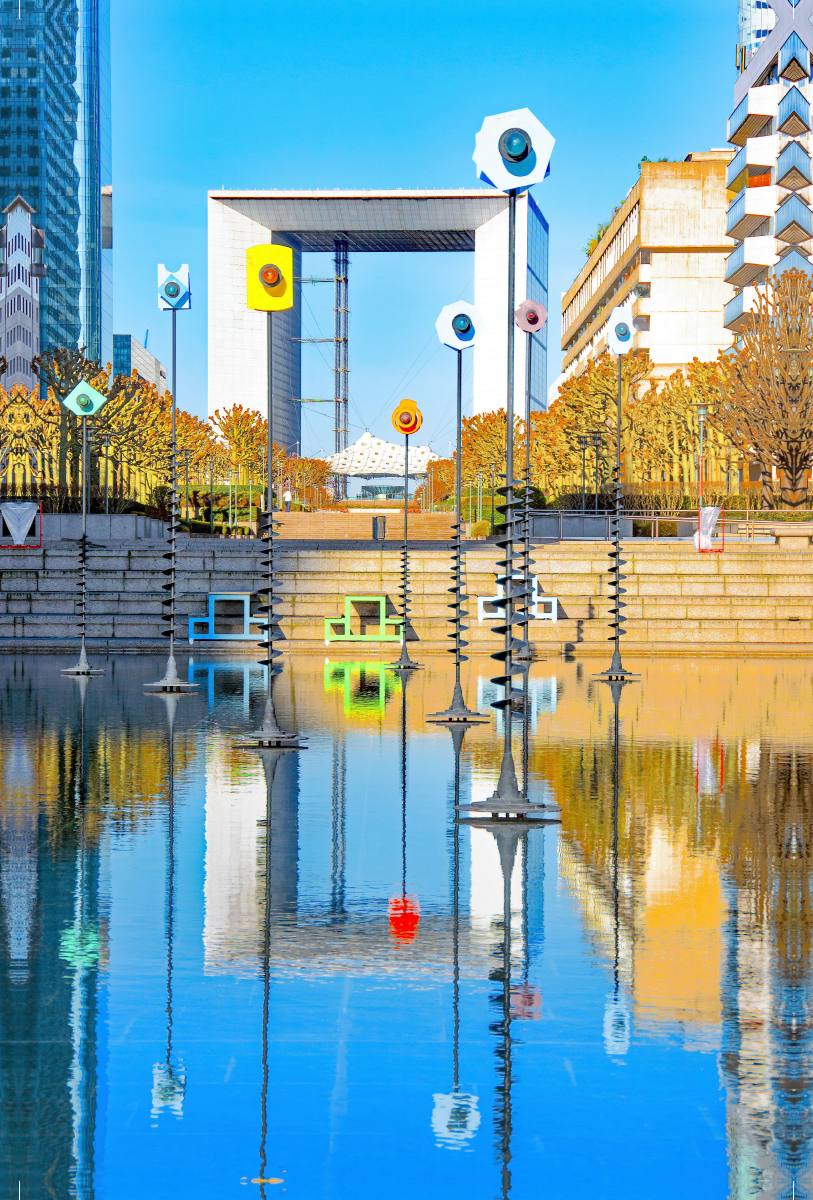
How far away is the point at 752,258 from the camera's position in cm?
7906

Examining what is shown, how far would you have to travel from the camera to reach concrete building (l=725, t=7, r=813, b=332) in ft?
252

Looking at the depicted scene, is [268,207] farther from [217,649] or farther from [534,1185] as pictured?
[534,1185]

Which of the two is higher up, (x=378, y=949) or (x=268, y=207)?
(x=268, y=207)

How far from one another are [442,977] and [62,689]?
16.6 metres

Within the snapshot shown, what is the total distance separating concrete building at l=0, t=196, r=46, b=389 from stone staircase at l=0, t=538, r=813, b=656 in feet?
432

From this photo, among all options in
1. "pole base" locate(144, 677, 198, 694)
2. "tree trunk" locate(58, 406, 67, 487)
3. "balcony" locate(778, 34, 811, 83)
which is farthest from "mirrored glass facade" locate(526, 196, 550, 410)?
"pole base" locate(144, 677, 198, 694)

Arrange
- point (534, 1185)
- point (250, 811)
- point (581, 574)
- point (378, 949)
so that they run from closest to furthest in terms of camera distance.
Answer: point (534, 1185), point (378, 949), point (250, 811), point (581, 574)

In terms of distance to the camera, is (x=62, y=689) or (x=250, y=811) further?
(x=62, y=689)

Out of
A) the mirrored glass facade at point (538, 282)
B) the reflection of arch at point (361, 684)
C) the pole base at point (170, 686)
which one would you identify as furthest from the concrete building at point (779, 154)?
the mirrored glass facade at point (538, 282)

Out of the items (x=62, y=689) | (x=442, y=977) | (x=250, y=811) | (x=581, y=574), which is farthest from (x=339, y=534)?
(x=442, y=977)

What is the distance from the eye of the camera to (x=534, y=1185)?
4270mm

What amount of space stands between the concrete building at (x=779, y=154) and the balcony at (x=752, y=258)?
0.05 m

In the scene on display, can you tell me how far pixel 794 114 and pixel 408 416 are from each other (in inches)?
2410

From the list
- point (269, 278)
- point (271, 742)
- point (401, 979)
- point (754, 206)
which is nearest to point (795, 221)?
point (754, 206)
